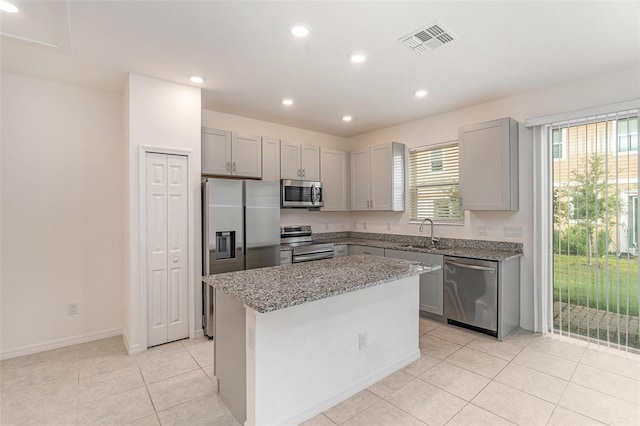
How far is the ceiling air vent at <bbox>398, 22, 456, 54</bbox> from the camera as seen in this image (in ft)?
7.42

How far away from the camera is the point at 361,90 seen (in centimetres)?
346

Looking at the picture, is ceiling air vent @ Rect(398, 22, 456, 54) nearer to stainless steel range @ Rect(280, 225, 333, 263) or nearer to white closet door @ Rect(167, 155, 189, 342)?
white closet door @ Rect(167, 155, 189, 342)

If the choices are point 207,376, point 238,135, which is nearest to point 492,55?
point 238,135

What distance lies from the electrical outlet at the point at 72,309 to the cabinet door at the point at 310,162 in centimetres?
322

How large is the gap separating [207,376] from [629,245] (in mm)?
4029

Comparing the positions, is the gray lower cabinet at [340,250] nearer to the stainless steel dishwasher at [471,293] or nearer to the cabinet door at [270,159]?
the cabinet door at [270,159]

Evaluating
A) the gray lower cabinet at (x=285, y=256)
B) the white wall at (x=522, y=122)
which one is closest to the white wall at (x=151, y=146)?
the gray lower cabinet at (x=285, y=256)

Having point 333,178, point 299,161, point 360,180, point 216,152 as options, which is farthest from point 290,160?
point 360,180

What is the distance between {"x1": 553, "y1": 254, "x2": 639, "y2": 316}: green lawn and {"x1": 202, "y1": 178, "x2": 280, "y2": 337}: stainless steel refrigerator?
3.24 m

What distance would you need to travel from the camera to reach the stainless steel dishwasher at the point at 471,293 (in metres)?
3.26

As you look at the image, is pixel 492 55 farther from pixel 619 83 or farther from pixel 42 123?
pixel 42 123

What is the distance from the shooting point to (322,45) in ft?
8.11

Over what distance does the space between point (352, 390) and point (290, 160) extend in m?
3.24

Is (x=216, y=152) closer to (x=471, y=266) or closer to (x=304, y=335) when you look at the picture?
(x=304, y=335)
